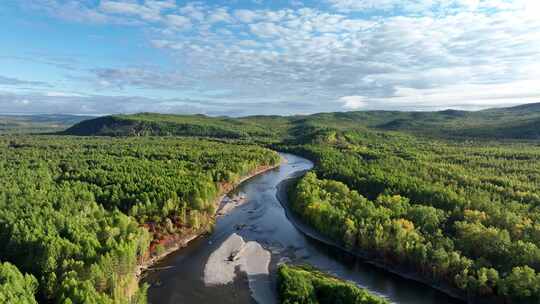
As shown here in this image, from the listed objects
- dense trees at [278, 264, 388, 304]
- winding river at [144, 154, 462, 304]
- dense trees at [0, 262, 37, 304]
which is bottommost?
winding river at [144, 154, 462, 304]

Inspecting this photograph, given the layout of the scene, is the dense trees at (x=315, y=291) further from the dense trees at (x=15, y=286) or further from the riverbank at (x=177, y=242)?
the dense trees at (x=15, y=286)

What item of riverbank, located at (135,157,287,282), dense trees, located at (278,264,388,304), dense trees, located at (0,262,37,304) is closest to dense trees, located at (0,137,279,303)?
dense trees, located at (0,262,37,304)

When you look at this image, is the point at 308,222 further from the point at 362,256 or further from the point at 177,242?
the point at 177,242

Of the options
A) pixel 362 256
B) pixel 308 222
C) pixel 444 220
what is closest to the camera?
pixel 362 256

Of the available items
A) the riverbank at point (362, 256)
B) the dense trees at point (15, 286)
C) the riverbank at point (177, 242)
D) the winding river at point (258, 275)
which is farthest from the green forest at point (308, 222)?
the winding river at point (258, 275)

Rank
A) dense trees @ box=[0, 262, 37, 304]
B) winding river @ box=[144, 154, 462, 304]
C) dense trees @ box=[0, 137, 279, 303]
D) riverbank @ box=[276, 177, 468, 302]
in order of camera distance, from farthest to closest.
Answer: riverbank @ box=[276, 177, 468, 302]
winding river @ box=[144, 154, 462, 304]
dense trees @ box=[0, 137, 279, 303]
dense trees @ box=[0, 262, 37, 304]

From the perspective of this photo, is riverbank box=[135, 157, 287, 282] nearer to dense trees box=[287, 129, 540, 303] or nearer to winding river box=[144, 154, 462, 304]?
winding river box=[144, 154, 462, 304]

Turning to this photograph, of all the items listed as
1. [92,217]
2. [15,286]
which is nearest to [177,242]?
[92,217]
